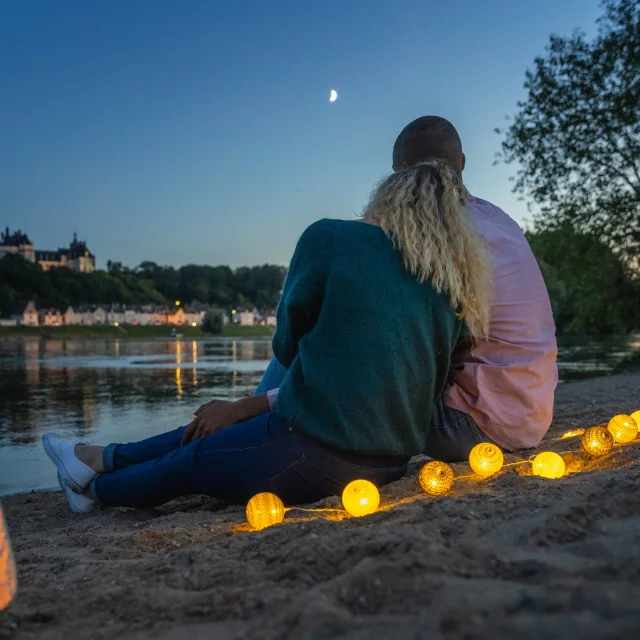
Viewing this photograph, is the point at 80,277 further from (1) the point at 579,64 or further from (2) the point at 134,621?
(2) the point at 134,621

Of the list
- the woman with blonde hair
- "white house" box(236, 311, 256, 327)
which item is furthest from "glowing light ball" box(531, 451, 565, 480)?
"white house" box(236, 311, 256, 327)

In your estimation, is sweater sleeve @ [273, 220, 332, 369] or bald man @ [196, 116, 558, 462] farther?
bald man @ [196, 116, 558, 462]

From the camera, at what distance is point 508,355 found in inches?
134

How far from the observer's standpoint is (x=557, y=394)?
9.75 meters

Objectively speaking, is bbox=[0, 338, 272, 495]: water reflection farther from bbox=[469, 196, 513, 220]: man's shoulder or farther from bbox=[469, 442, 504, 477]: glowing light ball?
bbox=[469, 196, 513, 220]: man's shoulder

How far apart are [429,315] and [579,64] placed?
17392mm

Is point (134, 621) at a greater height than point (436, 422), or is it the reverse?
point (436, 422)

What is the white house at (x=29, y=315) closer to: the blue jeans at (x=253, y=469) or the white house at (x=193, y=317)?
the white house at (x=193, y=317)

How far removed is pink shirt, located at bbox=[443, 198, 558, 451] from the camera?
3367 millimetres

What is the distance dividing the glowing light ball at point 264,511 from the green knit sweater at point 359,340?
1.07 feet

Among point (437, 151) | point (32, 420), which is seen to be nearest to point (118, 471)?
point (437, 151)

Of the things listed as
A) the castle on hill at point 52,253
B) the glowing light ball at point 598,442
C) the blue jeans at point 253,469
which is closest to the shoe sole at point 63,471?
the blue jeans at point 253,469

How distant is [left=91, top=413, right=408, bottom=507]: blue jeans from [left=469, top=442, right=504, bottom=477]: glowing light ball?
1.31 feet

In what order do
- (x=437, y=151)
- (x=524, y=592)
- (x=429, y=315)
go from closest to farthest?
(x=524, y=592)
(x=429, y=315)
(x=437, y=151)
